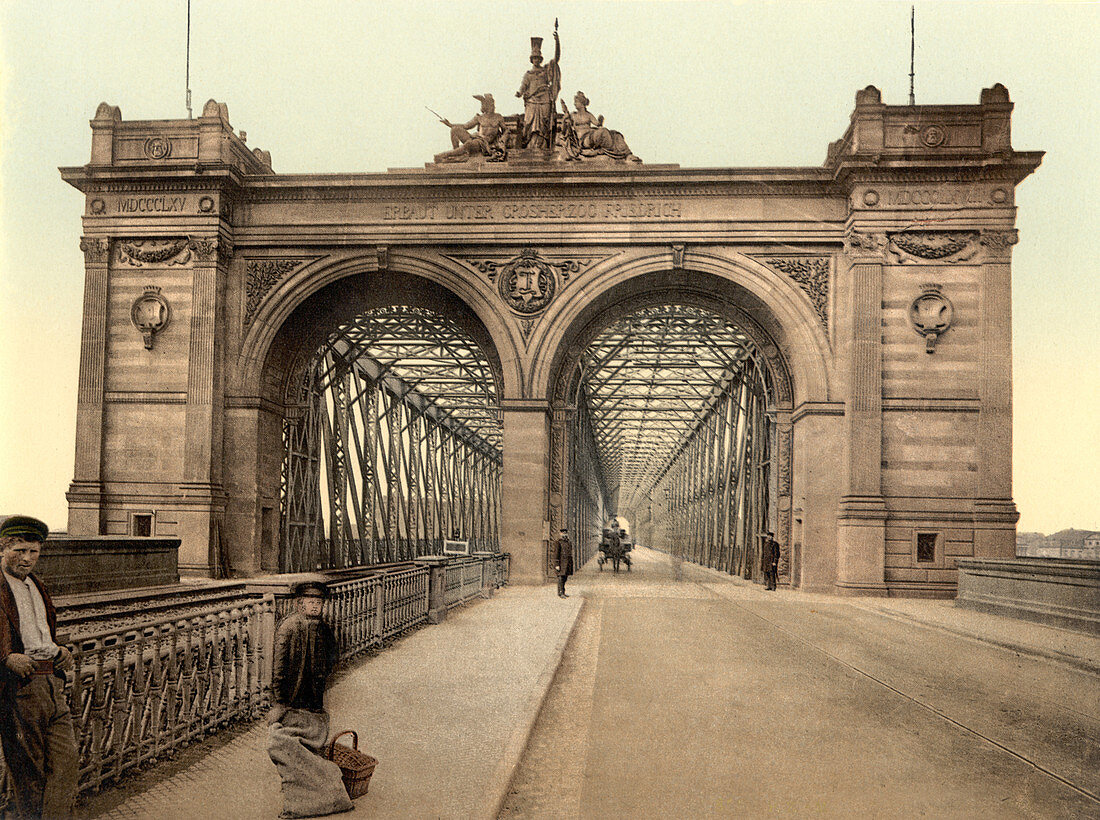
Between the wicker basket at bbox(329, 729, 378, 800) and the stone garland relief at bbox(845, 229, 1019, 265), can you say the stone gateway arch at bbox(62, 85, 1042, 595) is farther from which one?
the wicker basket at bbox(329, 729, 378, 800)

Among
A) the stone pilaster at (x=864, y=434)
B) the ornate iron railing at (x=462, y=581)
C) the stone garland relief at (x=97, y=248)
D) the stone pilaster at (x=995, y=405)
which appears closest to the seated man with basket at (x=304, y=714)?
the ornate iron railing at (x=462, y=581)

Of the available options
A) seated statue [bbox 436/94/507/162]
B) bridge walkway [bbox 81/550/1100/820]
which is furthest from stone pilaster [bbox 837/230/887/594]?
seated statue [bbox 436/94/507/162]

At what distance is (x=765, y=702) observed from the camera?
330 inches

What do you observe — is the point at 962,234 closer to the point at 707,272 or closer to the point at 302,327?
the point at 707,272

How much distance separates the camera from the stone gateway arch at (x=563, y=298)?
20.2m

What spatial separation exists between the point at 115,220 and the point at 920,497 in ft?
64.1

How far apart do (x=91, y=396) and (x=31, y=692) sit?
1935 cm

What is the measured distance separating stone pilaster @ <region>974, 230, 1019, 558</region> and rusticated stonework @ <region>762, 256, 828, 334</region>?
3321 mm

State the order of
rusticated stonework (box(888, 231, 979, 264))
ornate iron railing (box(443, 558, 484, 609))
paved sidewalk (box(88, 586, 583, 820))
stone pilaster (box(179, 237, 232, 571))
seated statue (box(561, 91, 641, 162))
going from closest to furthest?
1. paved sidewalk (box(88, 586, 583, 820))
2. ornate iron railing (box(443, 558, 484, 609))
3. rusticated stonework (box(888, 231, 979, 264))
4. stone pilaster (box(179, 237, 232, 571))
5. seated statue (box(561, 91, 641, 162))

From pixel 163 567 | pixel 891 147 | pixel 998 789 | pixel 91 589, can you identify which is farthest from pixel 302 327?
pixel 998 789

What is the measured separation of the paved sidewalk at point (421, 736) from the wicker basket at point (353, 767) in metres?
0.08

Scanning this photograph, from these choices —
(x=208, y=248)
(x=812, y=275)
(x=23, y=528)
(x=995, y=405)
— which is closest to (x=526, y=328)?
(x=812, y=275)

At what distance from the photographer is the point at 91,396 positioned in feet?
71.1

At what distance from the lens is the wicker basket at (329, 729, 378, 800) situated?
5309mm
